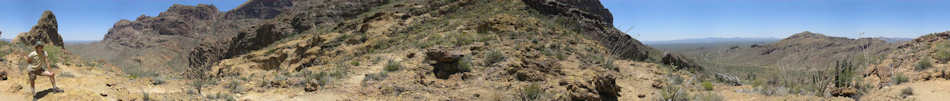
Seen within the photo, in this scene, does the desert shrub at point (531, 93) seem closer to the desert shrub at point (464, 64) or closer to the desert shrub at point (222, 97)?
the desert shrub at point (464, 64)

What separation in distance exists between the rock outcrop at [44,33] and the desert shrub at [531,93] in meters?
22.3

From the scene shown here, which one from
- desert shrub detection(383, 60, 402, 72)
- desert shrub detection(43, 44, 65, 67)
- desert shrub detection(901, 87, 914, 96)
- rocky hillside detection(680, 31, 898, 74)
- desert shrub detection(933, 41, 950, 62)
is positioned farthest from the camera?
desert shrub detection(43, 44, 65, 67)

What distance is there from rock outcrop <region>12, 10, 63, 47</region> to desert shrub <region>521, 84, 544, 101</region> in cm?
2231

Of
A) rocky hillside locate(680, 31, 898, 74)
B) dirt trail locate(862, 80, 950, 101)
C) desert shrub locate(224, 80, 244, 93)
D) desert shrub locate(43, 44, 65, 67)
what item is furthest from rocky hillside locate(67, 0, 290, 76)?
dirt trail locate(862, 80, 950, 101)

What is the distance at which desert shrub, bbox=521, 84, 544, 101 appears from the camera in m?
7.19

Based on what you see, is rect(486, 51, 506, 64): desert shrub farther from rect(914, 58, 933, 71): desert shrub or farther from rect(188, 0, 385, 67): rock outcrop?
rect(188, 0, 385, 67): rock outcrop

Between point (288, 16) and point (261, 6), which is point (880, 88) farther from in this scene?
point (261, 6)

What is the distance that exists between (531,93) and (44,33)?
998 inches

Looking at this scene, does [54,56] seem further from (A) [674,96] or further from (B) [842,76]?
(B) [842,76]

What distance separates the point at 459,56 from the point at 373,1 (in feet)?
56.5

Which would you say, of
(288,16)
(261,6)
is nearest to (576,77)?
(288,16)

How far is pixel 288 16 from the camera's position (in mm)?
28531

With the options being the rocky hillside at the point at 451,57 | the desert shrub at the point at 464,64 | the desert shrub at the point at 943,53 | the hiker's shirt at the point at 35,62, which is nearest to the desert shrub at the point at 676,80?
the rocky hillside at the point at 451,57

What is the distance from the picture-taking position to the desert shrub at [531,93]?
7.19 metres
